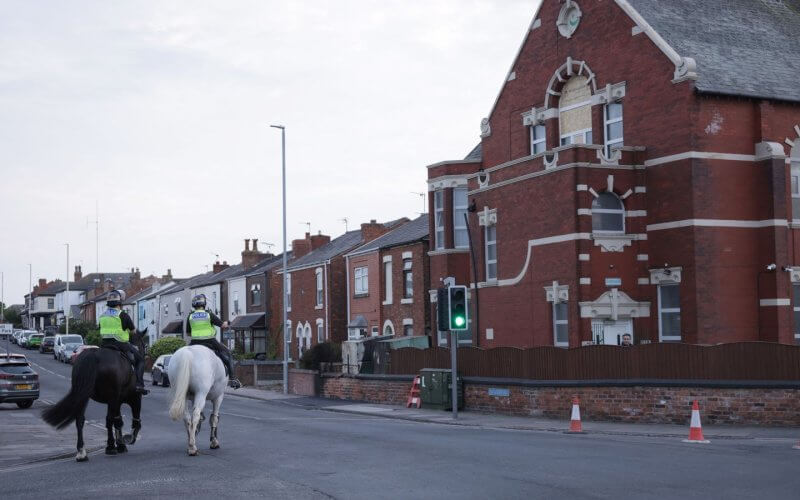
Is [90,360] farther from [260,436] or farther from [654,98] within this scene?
[654,98]

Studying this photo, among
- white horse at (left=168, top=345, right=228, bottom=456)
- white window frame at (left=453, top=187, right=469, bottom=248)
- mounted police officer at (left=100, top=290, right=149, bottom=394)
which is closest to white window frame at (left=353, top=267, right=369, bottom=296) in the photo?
white window frame at (left=453, top=187, right=469, bottom=248)

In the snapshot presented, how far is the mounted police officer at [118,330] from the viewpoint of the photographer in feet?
52.9

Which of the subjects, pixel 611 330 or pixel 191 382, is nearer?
pixel 191 382

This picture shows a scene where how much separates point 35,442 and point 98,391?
554 centimetres

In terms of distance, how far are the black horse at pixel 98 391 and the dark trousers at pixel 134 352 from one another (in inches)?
4.1

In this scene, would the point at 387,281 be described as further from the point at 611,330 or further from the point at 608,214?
the point at 608,214

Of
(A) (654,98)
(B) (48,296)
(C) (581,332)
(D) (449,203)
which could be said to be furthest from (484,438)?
(B) (48,296)

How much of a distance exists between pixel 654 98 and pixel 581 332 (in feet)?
27.3

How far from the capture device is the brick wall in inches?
898

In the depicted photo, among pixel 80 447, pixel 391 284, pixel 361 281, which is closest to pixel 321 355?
pixel 391 284

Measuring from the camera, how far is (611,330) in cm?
3275

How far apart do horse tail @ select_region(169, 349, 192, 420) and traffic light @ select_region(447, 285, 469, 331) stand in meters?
12.4

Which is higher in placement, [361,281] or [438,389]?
[361,281]

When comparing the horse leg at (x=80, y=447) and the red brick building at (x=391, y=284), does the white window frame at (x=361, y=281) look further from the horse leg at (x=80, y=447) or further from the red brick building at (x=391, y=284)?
the horse leg at (x=80, y=447)
